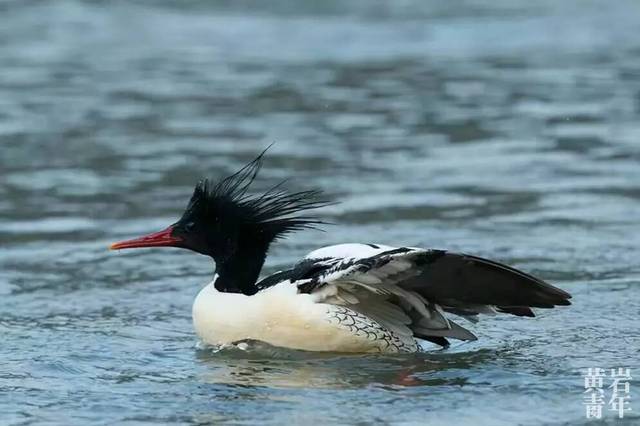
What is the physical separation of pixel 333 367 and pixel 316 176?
5.82 meters

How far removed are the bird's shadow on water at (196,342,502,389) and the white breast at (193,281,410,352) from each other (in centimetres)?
7

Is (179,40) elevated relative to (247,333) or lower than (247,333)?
elevated

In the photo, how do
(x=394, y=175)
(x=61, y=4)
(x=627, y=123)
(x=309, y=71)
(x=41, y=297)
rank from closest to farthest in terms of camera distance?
(x=41, y=297), (x=394, y=175), (x=627, y=123), (x=309, y=71), (x=61, y=4)

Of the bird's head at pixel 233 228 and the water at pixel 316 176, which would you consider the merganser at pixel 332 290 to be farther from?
the water at pixel 316 176

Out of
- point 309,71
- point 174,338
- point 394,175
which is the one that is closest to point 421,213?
point 394,175

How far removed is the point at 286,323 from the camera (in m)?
7.97

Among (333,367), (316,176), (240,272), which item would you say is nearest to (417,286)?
(333,367)

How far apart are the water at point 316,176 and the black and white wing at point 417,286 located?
25 cm

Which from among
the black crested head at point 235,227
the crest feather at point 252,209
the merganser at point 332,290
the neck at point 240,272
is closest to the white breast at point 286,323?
the merganser at point 332,290

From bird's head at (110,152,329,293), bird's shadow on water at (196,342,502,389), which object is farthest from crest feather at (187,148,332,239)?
bird's shadow on water at (196,342,502,389)

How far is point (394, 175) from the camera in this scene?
44.5 ft

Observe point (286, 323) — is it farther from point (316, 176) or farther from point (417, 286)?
point (316, 176)

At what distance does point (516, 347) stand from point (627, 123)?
7.87 meters

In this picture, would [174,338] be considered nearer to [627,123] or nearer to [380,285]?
[380,285]
